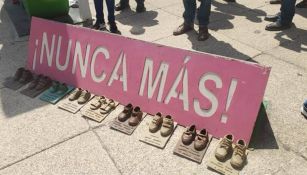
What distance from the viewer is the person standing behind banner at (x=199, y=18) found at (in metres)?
5.14

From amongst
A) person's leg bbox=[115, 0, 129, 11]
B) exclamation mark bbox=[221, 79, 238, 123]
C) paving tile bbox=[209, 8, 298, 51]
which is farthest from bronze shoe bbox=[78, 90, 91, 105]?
person's leg bbox=[115, 0, 129, 11]

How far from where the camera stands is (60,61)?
428 cm

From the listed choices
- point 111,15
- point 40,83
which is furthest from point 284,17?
point 40,83

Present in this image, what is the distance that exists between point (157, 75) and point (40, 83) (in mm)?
1664

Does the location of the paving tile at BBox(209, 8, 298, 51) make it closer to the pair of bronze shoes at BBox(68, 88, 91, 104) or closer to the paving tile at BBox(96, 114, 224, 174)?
the paving tile at BBox(96, 114, 224, 174)

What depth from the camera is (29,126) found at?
143 inches

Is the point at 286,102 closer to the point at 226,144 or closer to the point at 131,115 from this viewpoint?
the point at 226,144

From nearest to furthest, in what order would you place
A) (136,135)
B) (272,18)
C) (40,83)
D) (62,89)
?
(136,135) → (62,89) → (40,83) → (272,18)

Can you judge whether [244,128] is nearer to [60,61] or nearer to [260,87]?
[260,87]

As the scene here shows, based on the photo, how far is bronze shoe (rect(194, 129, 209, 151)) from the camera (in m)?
3.14

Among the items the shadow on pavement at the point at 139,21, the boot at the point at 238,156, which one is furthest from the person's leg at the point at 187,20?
the boot at the point at 238,156

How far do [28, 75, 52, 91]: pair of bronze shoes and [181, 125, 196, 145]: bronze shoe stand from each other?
204 cm

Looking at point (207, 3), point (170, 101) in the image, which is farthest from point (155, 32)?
point (170, 101)

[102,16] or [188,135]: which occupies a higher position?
[102,16]
